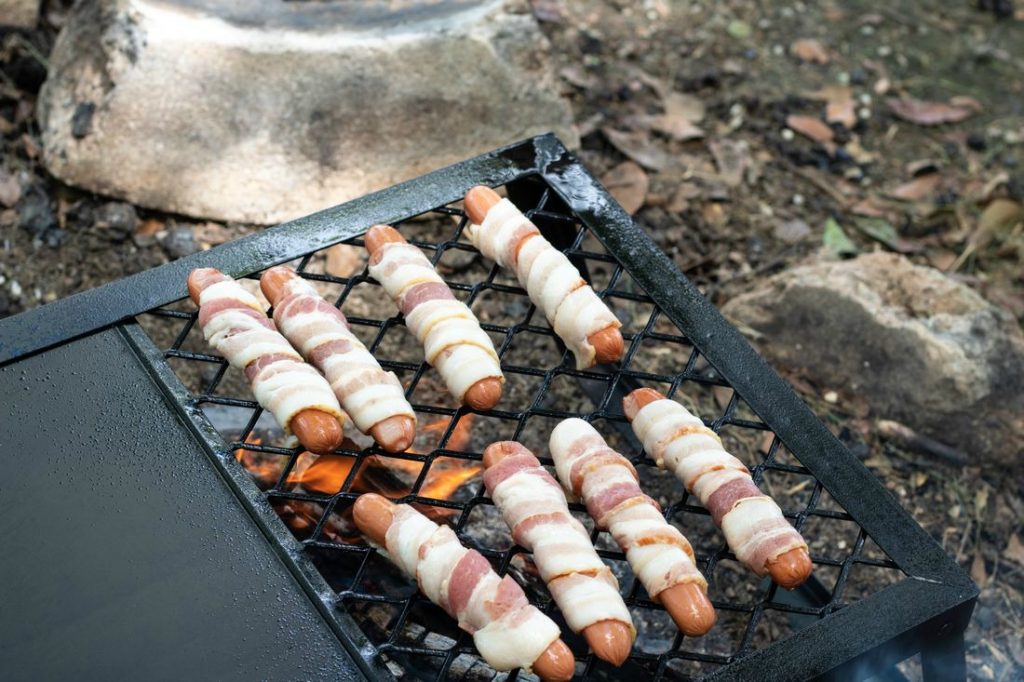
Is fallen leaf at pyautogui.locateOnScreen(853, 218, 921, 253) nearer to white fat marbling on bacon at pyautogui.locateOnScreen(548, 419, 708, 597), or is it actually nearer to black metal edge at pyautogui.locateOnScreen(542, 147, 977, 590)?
black metal edge at pyautogui.locateOnScreen(542, 147, 977, 590)

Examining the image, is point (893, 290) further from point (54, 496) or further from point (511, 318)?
point (54, 496)

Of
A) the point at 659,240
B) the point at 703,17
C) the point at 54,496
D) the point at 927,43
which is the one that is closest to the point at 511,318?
the point at 659,240

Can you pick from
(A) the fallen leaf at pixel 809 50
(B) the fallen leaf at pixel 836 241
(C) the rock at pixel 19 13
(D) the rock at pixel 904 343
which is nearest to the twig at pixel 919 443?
(D) the rock at pixel 904 343

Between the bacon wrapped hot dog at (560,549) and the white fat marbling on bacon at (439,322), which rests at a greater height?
the white fat marbling on bacon at (439,322)

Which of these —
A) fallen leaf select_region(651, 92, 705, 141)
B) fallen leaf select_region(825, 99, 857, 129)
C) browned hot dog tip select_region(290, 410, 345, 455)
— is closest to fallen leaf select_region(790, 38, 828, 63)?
fallen leaf select_region(825, 99, 857, 129)

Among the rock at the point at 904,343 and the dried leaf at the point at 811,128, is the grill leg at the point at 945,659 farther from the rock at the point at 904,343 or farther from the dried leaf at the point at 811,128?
the dried leaf at the point at 811,128

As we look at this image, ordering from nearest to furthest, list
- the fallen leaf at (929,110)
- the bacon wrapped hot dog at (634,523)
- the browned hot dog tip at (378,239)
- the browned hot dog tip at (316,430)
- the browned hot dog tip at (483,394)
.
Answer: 1. the bacon wrapped hot dog at (634,523)
2. the browned hot dog tip at (316,430)
3. the browned hot dog tip at (483,394)
4. the browned hot dog tip at (378,239)
5. the fallen leaf at (929,110)

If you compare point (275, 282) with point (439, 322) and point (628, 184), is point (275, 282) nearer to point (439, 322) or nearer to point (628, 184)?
point (439, 322)
